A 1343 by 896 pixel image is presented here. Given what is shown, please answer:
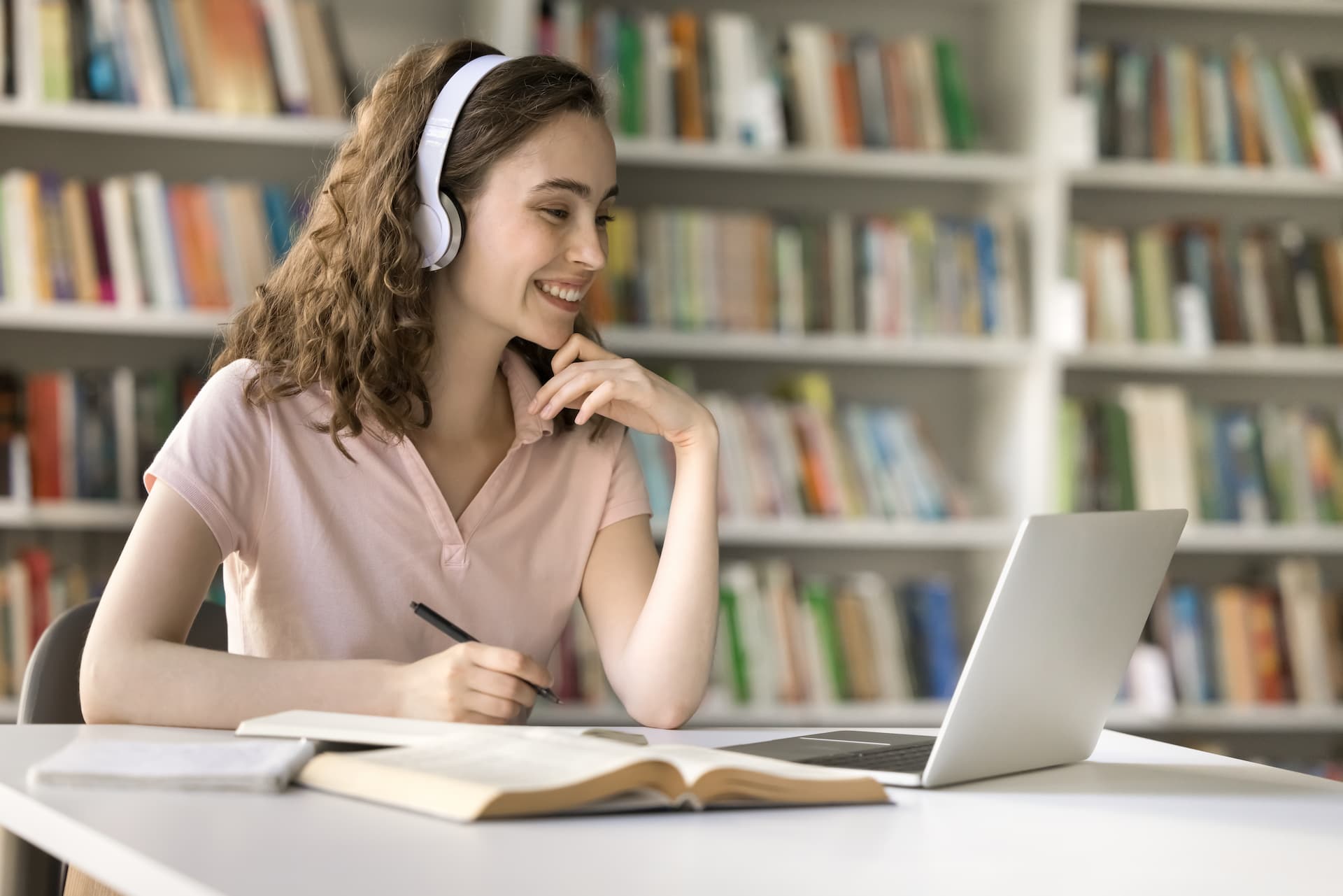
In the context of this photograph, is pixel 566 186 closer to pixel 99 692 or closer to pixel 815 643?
pixel 99 692

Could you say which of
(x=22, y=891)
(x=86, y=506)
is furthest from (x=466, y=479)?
(x=86, y=506)

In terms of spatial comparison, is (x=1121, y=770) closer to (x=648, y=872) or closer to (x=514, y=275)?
(x=648, y=872)

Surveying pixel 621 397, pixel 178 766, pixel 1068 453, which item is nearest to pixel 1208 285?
pixel 1068 453

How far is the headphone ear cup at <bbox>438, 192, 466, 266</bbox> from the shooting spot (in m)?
1.59

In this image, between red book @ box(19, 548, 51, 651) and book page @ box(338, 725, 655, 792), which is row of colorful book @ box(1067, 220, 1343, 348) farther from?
book page @ box(338, 725, 655, 792)

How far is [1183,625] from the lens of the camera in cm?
311

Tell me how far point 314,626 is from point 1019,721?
762 millimetres

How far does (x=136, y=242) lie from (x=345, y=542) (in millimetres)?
1428

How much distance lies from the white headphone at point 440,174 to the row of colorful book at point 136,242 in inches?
46.0

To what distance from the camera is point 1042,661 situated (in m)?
1.07

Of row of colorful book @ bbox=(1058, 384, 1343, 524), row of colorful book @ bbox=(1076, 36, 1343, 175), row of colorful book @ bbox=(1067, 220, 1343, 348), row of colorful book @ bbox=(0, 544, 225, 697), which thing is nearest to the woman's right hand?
row of colorful book @ bbox=(0, 544, 225, 697)

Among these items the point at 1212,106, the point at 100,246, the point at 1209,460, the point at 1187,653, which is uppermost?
the point at 1212,106

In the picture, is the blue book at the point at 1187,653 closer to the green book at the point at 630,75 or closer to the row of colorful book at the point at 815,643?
the row of colorful book at the point at 815,643

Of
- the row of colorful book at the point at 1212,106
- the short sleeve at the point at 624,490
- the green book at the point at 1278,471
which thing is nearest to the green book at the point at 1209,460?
the green book at the point at 1278,471
